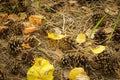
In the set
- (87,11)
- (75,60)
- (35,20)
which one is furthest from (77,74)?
(87,11)

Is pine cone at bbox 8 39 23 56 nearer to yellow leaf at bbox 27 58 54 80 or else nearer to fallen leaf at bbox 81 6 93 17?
yellow leaf at bbox 27 58 54 80

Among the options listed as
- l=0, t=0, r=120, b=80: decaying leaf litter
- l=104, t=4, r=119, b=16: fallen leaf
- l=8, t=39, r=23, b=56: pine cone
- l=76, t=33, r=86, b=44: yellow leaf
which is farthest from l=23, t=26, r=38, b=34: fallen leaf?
l=104, t=4, r=119, b=16: fallen leaf

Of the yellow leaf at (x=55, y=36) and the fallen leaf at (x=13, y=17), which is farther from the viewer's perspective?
the fallen leaf at (x=13, y=17)

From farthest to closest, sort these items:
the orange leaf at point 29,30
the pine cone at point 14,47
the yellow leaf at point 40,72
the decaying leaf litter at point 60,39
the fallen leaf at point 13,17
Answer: the fallen leaf at point 13,17, the orange leaf at point 29,30, the pine cone at point 14,47, the decaying leaf litter at point 60,39, the yellow leaf at point 40,72

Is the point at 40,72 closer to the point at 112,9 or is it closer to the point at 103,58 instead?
the point at 103,58

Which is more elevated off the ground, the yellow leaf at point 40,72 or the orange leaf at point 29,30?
the orange leaf at point 29,30

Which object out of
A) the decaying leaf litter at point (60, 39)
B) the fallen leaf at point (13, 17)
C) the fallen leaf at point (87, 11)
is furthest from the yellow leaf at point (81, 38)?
the fallen leaf at point (13, 17)

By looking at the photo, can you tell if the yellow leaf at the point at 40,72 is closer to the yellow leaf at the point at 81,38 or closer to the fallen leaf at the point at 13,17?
the yellow leaf at the point at 81,38

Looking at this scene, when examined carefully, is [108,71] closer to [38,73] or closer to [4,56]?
[38,73]
